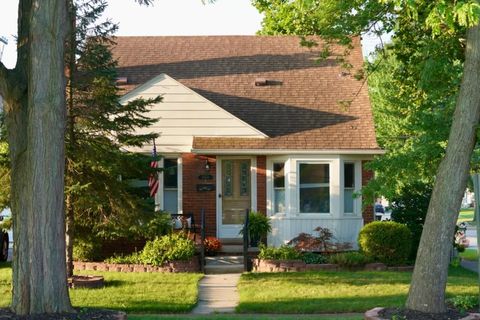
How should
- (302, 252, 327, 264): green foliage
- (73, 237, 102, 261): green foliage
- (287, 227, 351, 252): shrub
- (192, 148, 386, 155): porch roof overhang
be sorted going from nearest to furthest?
(73, 237, 102, 261): green foliage → (302, 252, 327, 264): green foliage → (287, 227, 351, 252): shrub → (192, 148, 386, 155): porch roof overhang

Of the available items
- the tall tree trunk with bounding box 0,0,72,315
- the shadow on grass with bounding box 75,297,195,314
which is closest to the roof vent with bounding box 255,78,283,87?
the shadow on grass with bounding box 75,297,195,314

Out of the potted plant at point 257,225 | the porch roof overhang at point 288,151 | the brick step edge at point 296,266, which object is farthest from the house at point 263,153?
the brick step edge at point 296,266

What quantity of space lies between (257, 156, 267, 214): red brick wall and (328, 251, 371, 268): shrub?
308cm

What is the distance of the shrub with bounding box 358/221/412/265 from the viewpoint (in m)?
19.0

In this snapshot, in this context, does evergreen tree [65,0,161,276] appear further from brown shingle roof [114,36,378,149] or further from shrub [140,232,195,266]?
brown shingle roof [114,36,378,149]

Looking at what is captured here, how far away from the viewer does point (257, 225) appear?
1967 cm

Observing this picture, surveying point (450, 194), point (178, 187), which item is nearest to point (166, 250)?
point (178, 187)

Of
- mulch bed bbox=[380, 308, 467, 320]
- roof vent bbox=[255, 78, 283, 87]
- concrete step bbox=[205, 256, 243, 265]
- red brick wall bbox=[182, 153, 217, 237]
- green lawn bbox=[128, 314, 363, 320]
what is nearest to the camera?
mulch bed bbox=[380, 308, 467, 320]

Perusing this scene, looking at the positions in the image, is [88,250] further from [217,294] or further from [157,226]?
[217,294]

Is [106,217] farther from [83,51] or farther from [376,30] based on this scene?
[376,30]

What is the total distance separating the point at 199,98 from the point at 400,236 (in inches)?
249

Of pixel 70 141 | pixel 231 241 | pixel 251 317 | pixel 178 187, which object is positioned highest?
pixel 70 141

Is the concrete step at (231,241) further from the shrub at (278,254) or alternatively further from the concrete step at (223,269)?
the shrub at (278,254)

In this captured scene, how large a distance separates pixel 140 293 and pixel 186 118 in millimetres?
7019
